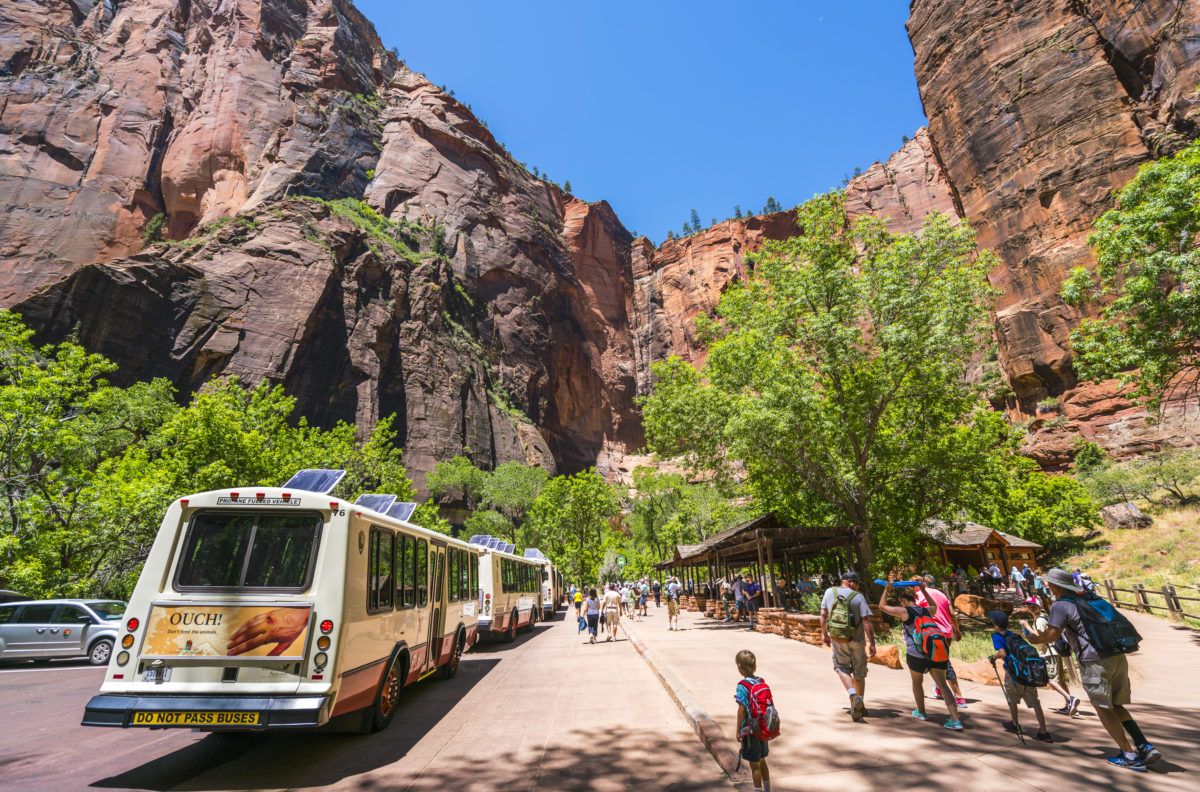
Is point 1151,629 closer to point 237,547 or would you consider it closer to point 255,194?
point 237,547

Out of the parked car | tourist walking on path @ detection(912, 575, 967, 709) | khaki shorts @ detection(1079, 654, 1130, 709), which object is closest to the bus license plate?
tourist walking on path @ detection(912, 575, 967, 709)

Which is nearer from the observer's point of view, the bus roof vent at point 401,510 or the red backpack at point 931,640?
the red backpack at point 931,640

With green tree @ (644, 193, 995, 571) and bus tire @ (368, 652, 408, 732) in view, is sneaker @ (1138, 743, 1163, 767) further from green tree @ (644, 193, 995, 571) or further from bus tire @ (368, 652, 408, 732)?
green tree @ (644, 193, 995, 571)

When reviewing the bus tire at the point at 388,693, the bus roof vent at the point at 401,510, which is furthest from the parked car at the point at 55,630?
the bus tire at the point at 388,693

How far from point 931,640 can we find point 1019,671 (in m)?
0.84

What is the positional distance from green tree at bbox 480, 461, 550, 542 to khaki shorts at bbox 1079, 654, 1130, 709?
49591 millimetres

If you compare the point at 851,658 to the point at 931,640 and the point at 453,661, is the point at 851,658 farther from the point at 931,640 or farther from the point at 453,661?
the point at 453,661

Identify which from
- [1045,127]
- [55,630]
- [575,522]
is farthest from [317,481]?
[1045,127]

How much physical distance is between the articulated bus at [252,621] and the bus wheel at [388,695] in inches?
4.6

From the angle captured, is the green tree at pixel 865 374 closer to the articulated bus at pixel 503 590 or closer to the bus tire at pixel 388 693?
the articulated bus at pixel 503 590

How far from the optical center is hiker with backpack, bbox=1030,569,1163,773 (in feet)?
16.4

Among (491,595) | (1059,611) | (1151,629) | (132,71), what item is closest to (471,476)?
(491,595)

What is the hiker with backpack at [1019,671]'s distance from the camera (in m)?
5.86

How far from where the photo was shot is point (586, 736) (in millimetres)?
6668
